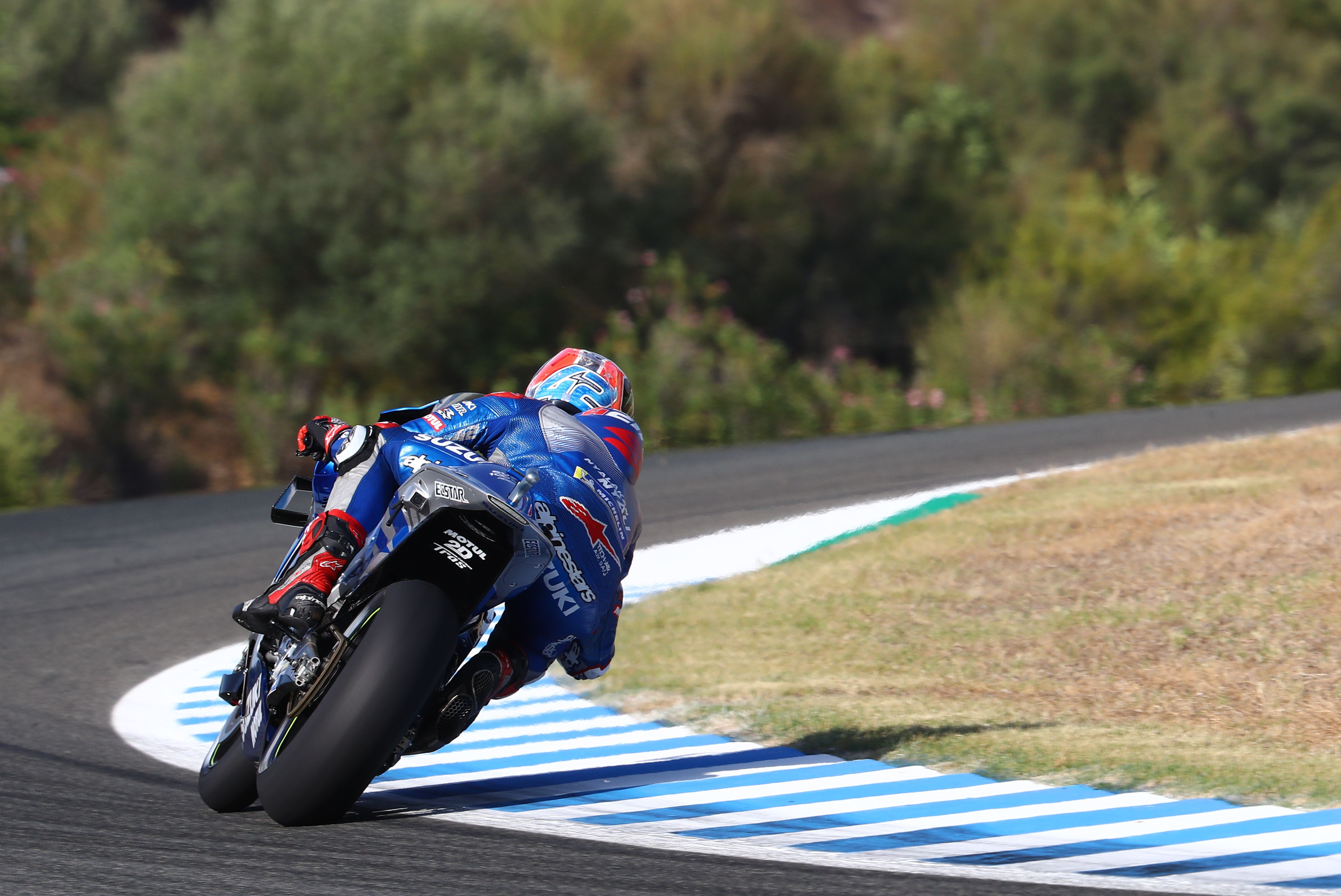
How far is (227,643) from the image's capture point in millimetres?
9898

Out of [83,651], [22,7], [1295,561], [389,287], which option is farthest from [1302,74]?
[83,651]

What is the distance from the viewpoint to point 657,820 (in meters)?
5.28

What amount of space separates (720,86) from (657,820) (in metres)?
28.9

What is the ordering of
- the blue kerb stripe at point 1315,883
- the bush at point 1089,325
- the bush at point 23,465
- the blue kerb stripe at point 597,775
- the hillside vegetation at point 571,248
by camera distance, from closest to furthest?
the blue kerb stripe at point 1315,883 → the blue kerb stripe at point 597,775 → the bush at point 23,465 → the hillside vegetation at point 571,248 → the bush at point 1089,325

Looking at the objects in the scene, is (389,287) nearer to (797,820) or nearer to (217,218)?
(217,218)

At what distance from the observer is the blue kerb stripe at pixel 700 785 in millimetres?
5613

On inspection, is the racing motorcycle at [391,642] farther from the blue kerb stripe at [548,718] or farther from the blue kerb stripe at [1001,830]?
the blue kerb stripe at [548,718]

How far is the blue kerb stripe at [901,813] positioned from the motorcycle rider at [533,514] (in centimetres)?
77

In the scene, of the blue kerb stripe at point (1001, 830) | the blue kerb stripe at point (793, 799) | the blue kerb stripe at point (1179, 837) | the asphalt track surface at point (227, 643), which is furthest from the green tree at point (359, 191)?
the blue kerb stripe at point (1179, 837)

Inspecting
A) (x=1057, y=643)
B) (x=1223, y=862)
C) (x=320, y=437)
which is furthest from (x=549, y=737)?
(x=1223, y=862)

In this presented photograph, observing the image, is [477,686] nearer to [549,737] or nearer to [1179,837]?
[549,737]

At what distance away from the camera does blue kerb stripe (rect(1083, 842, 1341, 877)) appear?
453 cm

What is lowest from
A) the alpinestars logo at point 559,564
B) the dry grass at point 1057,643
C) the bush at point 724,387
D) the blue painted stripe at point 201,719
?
the bush at point 724,387

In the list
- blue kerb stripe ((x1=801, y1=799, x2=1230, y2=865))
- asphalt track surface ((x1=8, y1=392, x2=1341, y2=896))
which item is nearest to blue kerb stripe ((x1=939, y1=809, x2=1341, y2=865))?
blue kerb stripe ((x1=801, y1=799, x2=1230, y2=865))
